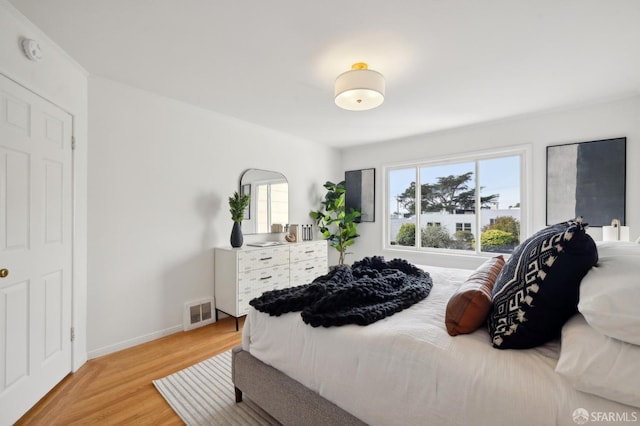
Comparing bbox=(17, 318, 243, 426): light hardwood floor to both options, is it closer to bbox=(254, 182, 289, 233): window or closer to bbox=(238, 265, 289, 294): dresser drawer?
bbox=(238, 265, 289, 294): dresser drawer

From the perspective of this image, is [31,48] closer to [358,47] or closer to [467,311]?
[358,47]

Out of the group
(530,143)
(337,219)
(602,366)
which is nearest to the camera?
(602,366)

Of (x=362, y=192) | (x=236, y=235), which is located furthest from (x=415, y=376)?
(x=362, y=192)

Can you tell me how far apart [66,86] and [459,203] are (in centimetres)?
446

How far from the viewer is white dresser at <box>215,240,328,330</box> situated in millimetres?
3004

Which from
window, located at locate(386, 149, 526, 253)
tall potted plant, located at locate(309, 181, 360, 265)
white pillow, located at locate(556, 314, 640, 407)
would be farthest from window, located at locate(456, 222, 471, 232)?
white pillow, located at locate(556, 314, 640, 407)

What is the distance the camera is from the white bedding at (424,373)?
90 centimetres

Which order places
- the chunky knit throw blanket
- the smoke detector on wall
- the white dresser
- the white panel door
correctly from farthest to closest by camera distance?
1. the white dresser
2. the smoke detector on wall
3. the white panel door
4. the chunky knit throw blanket

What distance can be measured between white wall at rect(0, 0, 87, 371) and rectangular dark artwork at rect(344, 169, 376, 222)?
3730 mm

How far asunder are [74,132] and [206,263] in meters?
1.70

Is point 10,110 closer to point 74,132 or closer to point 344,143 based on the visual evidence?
point 74,132

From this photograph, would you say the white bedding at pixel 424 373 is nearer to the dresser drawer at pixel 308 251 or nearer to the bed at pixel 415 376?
the bed at pixel 415 376

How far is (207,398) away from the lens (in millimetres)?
1875

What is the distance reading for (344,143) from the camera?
4754 mm
